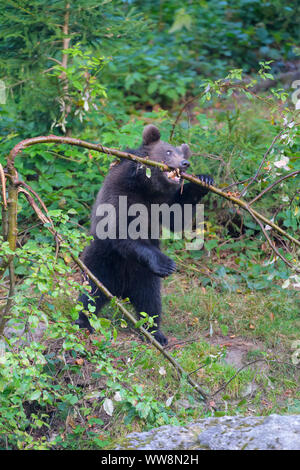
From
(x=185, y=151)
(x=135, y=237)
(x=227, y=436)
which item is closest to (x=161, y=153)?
(x=185, y=151)

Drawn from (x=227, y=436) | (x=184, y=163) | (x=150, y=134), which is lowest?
(x=227, y=436)

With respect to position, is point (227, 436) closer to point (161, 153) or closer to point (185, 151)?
point (161, 153)

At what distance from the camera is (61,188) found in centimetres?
712

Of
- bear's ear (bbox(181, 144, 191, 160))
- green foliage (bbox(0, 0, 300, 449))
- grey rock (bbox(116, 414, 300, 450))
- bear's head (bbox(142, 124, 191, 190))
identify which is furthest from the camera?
bear's ear (bbox(181, 144, 191, 160))

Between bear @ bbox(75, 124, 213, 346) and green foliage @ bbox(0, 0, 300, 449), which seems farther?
bear @ bbox(75, 124, 213, 346)

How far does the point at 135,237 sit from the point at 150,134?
95 centimetres

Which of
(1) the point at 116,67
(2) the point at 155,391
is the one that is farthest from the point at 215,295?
(1) the point at 116,67

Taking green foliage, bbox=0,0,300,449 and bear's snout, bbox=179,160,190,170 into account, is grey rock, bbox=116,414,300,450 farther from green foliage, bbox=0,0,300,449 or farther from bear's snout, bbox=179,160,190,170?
bear's snout, bbox=179,160,190,170

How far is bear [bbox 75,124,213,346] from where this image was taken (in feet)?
17.4

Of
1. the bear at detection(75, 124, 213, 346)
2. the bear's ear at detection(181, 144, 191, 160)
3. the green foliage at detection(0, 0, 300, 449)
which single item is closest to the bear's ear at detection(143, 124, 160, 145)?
the bear at detection(75, 124, 213, 346)

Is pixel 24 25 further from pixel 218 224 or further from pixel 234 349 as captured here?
pixel 234 349

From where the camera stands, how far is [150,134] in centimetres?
562

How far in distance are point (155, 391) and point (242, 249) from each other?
272 centimetres

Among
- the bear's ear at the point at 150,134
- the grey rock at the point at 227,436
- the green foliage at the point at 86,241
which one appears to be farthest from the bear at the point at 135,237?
the grey rock at the point at 227,436
